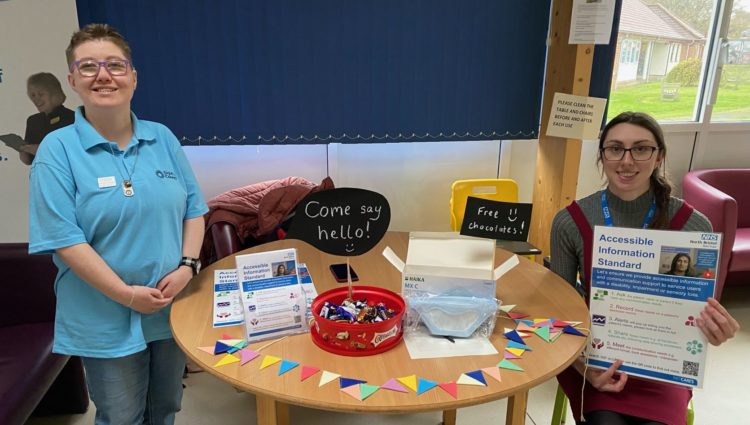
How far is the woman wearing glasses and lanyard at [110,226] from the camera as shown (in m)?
1.33

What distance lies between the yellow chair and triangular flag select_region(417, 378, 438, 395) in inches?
73.3

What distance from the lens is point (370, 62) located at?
2.76 m

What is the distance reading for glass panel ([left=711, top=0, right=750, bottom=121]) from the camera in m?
3.44

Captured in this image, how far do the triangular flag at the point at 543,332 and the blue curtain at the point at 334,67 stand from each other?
1.76m

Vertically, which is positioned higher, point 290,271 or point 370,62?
point 370,62

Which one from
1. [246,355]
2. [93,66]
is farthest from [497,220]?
[93,66]

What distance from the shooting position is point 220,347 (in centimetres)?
125

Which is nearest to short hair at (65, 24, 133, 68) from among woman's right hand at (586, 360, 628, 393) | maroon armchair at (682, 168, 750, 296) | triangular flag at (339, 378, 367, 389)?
triangular flag at (339, 378, 367, 389)

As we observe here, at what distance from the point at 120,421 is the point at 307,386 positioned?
0.78m

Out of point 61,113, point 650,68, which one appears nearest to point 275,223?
point 61,113

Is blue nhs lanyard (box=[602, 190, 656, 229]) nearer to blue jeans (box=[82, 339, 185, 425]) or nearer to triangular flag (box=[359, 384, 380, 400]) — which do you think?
triangular flag (box=[359, 384, 380, 400])

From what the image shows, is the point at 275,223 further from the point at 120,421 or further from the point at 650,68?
the point at 650,68

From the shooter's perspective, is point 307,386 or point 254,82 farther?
point 254,82

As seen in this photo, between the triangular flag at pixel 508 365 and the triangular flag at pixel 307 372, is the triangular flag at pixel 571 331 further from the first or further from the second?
the triangular flag at pixel 307 372
